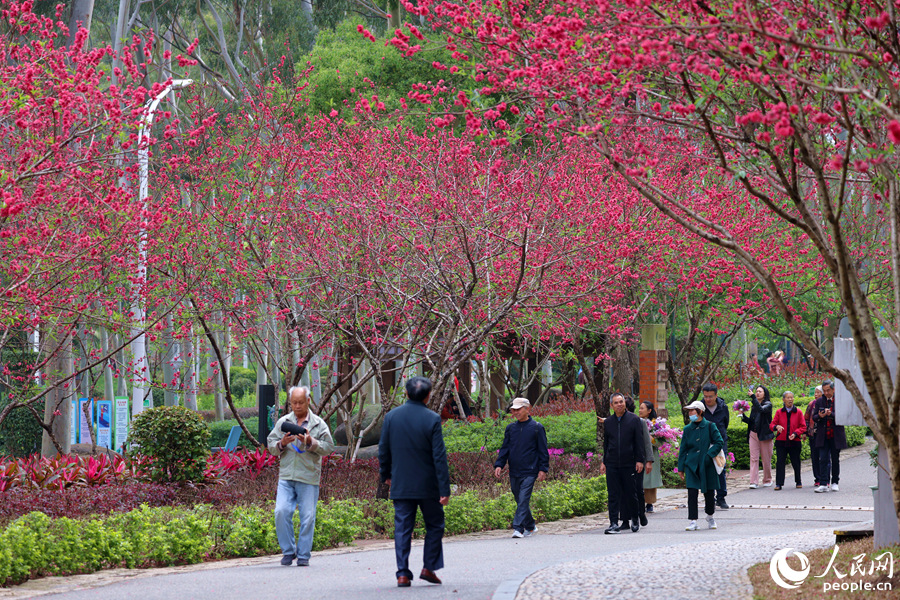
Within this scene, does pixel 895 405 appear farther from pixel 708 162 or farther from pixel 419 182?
pixel 419 182

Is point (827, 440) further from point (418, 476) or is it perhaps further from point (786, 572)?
point (418, 476)

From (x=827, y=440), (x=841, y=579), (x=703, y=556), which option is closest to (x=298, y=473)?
(x=703, y=556)

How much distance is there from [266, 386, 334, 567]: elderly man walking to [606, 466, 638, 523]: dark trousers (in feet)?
13.6

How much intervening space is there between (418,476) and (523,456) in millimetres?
3697

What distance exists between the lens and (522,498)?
469 inches

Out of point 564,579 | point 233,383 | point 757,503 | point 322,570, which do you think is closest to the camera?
point 564,579

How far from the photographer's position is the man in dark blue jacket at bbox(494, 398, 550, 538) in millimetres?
11750

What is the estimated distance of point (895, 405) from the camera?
20.6 ft

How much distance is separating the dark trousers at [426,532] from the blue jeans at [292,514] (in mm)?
1438

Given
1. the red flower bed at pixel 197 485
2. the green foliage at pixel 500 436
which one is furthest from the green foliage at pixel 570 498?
the green foliage at pixel 500 436

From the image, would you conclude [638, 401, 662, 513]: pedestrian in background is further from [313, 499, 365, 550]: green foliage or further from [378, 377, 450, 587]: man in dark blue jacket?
[378, 377, 450, 587]: man in dark blue jacket

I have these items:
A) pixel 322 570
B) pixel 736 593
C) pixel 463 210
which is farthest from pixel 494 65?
pixel 463 210

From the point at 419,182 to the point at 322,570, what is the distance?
6828 millimetres

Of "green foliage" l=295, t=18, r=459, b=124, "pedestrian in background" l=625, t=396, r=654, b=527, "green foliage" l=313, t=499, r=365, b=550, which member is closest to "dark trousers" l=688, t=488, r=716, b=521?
"pedestrian in background" l=625, t=396, r=654, b=527
